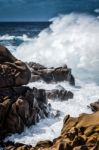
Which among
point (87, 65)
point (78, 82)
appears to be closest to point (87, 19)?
point (87, 65)

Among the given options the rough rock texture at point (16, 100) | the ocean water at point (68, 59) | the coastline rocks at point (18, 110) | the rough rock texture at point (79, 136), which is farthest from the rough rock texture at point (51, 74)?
the rough rock texture at point (79, 136)

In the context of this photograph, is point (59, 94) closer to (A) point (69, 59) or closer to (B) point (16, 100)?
(B) point (16, 100)

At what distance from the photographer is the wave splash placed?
5300 cm

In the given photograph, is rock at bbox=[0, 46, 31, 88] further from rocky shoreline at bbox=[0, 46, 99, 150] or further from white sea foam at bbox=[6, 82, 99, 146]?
white sea foam at bbox=[6, 82, 99, 146]

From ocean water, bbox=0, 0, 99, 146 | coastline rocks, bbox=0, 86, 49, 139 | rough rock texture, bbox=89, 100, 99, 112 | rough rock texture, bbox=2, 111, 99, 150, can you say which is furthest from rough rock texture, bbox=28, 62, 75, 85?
rough rock texture, bbox=2, 111, 99, 150

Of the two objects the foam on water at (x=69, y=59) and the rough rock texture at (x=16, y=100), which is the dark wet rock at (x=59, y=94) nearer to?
the foam on water at (x=69, y=59)

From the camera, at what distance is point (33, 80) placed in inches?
1433

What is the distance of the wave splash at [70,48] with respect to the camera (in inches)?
2087

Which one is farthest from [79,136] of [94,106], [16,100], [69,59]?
[69,59]

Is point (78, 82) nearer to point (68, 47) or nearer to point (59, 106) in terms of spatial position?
point (59, 106)

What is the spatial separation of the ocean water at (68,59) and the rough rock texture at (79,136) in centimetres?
487

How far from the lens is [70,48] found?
61.9 metres

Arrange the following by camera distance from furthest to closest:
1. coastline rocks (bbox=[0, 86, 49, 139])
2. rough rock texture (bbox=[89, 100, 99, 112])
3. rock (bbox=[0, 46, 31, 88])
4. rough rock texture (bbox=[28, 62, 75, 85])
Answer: rough rock texture (bbox=[28, 62, 75, 85]), rough rock texture (bbox=[89, 100, 99, 112]), rock (bbox=[0, 46, 31, 88]), coastline rocks (bbox=[0, 86, 49, 139])

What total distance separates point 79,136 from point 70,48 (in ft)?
147
